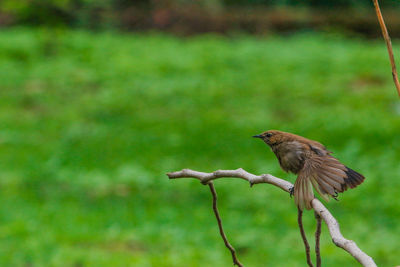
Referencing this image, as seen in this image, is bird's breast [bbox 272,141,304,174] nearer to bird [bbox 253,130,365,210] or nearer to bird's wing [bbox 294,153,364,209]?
bird [bbox 253,130,365,210]

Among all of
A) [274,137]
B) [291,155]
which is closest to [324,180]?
[291,155]

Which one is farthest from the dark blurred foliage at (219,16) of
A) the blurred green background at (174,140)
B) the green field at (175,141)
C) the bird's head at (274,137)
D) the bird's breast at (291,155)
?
the bird's breast at (291,155)

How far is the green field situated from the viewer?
6.00 metres

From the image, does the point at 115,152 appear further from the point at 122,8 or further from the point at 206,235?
the point at 122,8

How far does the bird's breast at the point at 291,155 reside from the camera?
1429mm

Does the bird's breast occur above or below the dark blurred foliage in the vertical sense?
above

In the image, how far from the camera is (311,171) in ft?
3.85

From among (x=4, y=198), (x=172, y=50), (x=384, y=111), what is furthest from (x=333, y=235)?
(x=172, y=50)

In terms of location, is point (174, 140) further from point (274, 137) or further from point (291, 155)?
point (291, 155)

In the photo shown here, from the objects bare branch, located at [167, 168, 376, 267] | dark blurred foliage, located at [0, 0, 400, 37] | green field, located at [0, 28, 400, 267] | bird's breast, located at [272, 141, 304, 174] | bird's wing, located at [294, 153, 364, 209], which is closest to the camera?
bare branch, located at [167, 168, 376, 267]

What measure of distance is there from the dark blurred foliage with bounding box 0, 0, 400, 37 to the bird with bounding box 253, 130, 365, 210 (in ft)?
45.8

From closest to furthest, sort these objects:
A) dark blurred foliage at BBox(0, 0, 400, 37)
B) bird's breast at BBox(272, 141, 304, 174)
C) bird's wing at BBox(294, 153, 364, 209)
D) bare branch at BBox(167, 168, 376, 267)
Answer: bare branch at BBox(167, 168, 376, 267)
bird's wing at BBox(294, 153, 364, 209)
bird's breast at BBox(272, 141, 304, 174)
dark blurred foliage at BBox(0, 0, 400, 37)

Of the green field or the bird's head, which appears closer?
the bird's head

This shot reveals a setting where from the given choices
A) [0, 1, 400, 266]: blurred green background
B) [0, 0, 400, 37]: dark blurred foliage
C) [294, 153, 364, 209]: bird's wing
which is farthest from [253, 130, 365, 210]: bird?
[0, 0, 400, 37]: dark blurred foliage
